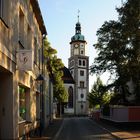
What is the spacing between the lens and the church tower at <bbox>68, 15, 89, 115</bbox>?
125 meters

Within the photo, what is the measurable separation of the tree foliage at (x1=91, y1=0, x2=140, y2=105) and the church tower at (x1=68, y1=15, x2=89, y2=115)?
70979mm

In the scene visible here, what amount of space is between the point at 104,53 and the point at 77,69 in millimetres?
77669

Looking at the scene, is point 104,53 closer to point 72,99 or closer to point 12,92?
point 12,92

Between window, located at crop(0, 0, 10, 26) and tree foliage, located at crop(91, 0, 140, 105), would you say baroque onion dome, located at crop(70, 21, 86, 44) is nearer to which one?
tree foliage, located at crop(91, 0, 140, 105)

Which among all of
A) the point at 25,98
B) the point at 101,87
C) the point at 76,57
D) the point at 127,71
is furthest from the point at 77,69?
the point at 25,98

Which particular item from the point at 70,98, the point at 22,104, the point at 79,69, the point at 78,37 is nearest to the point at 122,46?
the point at 22,104

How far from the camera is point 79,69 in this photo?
428 ft

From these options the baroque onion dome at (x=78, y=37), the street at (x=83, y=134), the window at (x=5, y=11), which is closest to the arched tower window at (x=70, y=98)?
the baroque onion dome at (x=78, y=37)

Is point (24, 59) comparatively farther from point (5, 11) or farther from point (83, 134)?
point (83, 134)

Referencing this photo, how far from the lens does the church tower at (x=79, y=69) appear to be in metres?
125

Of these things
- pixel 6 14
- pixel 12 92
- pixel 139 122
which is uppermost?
→ pixel 6 14

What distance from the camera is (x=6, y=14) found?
47.0 ft

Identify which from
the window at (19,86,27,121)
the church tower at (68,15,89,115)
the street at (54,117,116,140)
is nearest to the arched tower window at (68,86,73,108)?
the church tower at (68,15,89,115)

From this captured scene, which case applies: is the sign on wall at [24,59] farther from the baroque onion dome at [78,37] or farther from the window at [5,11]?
the baroque onion dome at [78,37]
